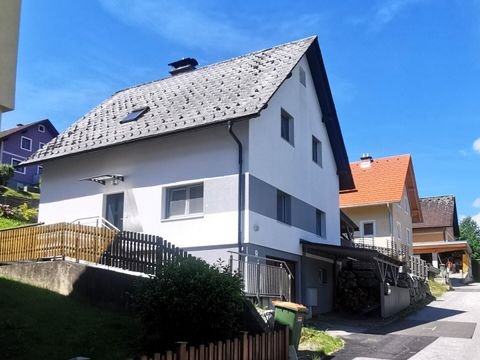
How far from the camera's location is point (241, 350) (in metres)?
8.70

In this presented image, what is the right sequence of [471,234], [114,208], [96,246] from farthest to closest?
1. [471,234]
2. [114,208]
3. [96,246]

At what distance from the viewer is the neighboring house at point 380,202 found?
36.6 meters

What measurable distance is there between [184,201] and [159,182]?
117 centimetres

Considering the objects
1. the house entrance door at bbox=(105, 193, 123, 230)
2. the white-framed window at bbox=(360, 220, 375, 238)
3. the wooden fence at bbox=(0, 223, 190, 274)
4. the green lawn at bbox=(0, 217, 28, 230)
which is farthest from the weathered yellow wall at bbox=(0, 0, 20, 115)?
the white-framed window at bbox=(360, 220, 375, 238)

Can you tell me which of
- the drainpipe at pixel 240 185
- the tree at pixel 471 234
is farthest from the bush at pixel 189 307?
the tree at pixel 471 234

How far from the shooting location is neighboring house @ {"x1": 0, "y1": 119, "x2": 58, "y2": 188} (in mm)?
56500

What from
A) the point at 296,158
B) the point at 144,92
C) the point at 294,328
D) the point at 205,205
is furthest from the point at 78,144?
the point at 294,328

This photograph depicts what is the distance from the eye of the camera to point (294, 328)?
11.2 meters

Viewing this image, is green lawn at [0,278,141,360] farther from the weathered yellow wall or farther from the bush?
the weathered yellow wall

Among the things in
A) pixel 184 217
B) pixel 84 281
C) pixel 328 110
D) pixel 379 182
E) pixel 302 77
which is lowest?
pixel 84 281

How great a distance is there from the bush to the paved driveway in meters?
3.55

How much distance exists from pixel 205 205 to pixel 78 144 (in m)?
6.31

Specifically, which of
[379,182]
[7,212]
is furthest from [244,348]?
[379,182]

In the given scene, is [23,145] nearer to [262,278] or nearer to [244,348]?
[262,278]
